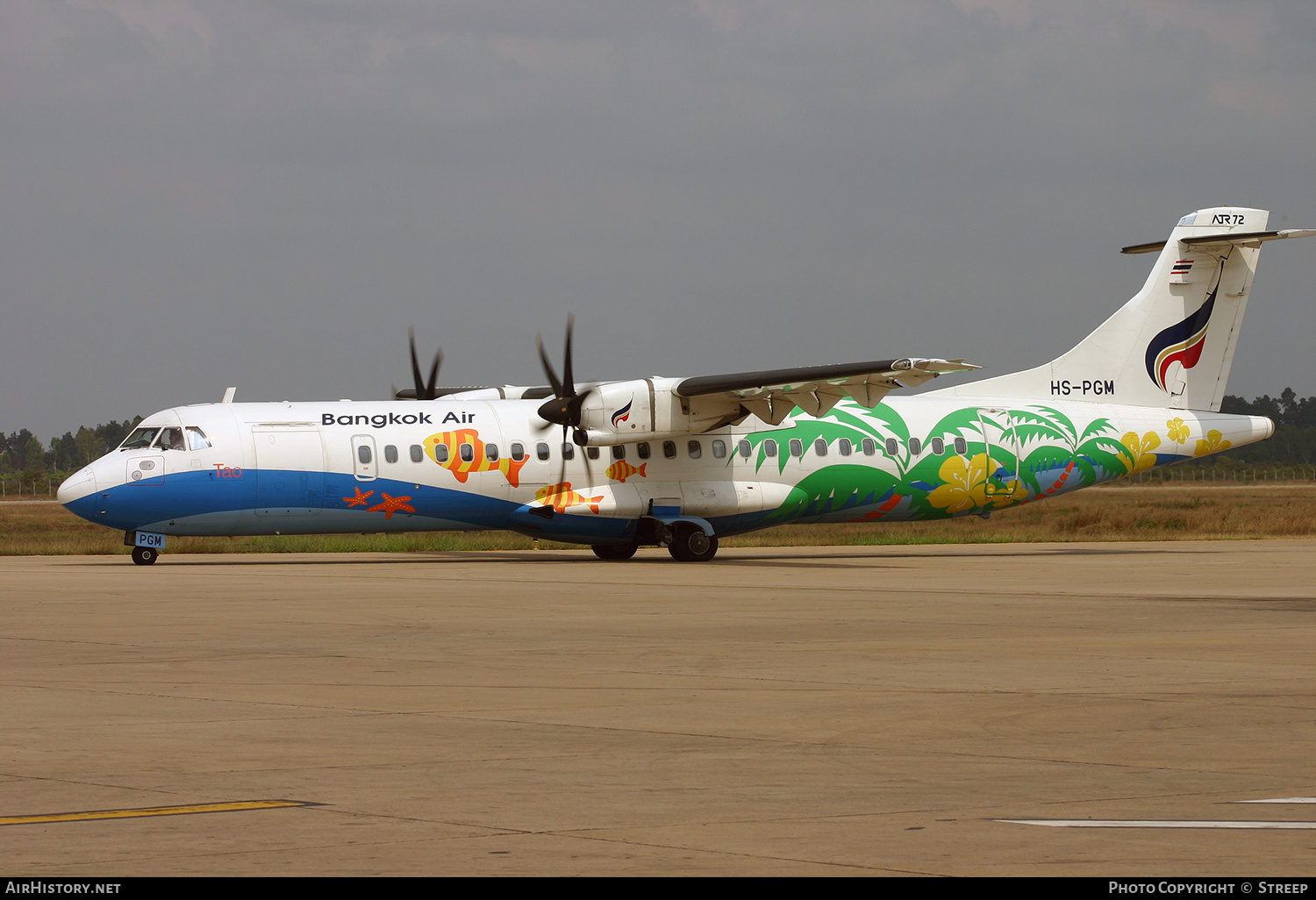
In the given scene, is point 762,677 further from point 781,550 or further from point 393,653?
point 781,550

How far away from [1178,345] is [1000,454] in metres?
5.42

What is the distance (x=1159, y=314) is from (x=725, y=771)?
29592 millimetres

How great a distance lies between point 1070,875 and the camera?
572 cm

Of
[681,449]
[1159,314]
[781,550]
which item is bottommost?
[781,550]

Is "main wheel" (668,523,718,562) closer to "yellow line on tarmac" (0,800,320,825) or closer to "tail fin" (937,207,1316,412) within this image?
"tail fin" (937,207,1316,412)

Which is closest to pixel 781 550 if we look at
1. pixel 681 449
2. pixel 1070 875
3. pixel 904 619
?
pixel 681 449

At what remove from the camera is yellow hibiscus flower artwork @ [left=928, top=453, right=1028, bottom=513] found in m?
32.9

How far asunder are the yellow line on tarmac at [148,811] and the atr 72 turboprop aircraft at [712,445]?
21.5m

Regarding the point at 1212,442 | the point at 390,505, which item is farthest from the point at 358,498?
the point at 1212,442

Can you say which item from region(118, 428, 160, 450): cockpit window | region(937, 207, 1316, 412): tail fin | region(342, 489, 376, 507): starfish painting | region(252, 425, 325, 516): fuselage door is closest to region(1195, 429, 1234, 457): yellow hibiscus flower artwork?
region(937, 207, 1316, 412): tail fin

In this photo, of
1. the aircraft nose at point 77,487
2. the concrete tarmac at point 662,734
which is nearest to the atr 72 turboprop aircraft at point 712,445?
the aircraft nose at point 77,487

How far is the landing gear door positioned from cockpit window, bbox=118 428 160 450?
1719 centimetres

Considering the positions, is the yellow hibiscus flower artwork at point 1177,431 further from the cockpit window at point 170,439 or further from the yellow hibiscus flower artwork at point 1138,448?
the cockpit window at point 170,439

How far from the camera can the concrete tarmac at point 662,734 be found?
247 inches
